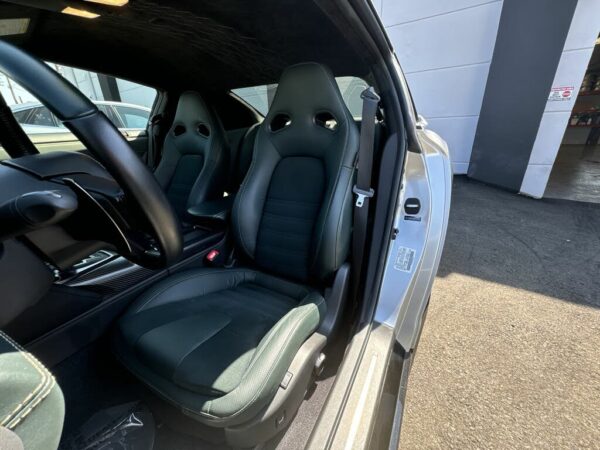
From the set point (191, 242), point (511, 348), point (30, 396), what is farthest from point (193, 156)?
point (511, 348)

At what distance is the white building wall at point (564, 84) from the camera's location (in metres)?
2.83

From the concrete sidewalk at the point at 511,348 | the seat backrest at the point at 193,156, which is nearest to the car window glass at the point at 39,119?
the seat backrest at the point at 193,156

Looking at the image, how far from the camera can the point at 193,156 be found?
79.9 inches

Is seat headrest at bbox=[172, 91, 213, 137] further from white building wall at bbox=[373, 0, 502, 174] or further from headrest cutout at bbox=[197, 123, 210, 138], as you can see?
white building wall at bbox=[373, 0, 502, 174]

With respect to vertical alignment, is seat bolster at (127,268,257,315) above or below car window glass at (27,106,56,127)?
below

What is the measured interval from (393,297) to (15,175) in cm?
114

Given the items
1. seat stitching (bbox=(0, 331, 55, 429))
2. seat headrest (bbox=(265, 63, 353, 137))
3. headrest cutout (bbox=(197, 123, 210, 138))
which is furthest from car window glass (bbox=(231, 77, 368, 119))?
seat stitching (bbox=(0, 331, 55, 429))

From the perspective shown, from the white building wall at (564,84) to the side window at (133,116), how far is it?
14.5 ft

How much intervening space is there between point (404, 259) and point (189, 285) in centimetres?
88

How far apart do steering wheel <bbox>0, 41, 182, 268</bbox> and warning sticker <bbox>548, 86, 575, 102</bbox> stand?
4.34 m

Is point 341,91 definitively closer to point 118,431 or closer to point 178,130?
point 178,130

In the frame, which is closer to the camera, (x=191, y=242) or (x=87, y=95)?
(x=87, y=95)

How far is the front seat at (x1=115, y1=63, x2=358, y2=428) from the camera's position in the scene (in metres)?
0.76

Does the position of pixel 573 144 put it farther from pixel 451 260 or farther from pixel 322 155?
pixel 322 155
